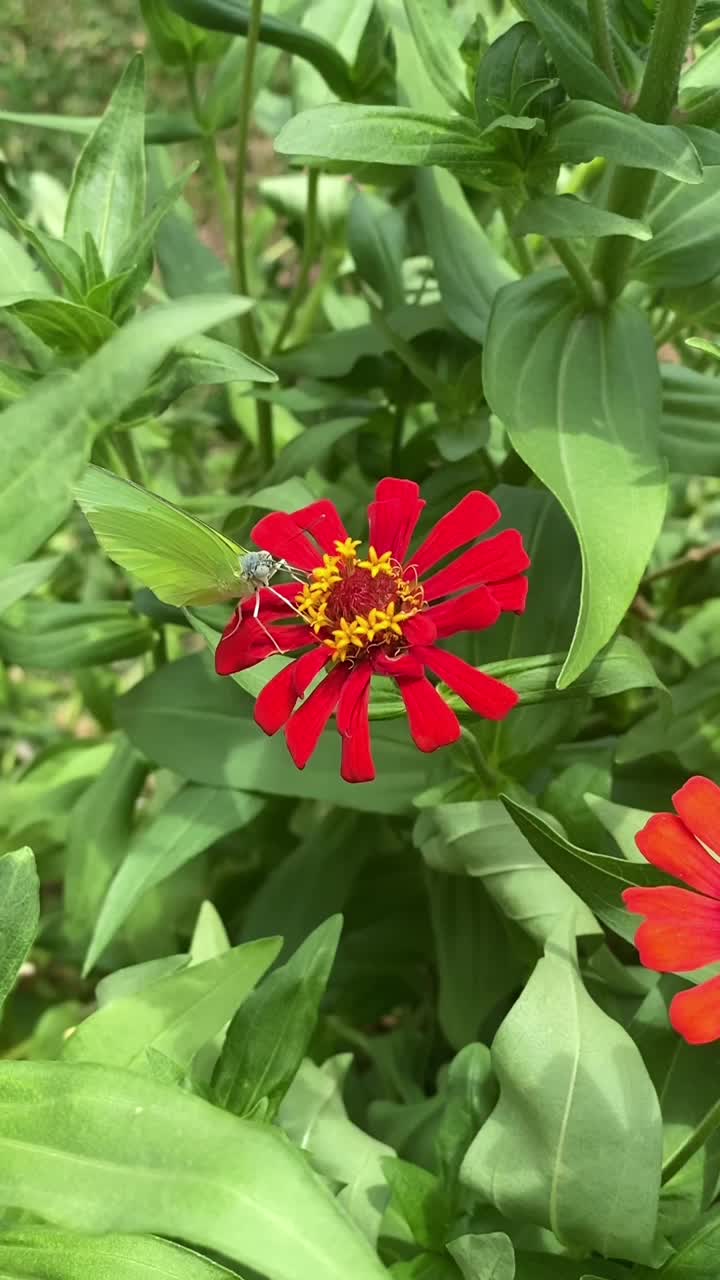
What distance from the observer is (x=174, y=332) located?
278 mm

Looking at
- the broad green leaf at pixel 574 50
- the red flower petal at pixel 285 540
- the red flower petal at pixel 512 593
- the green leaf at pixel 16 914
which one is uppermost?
the broad green leaf at pixel 574 50

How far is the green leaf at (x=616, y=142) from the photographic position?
421 mm

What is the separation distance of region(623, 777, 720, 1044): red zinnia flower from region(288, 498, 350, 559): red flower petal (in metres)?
0.15

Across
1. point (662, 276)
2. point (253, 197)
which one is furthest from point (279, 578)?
point (253, 197)

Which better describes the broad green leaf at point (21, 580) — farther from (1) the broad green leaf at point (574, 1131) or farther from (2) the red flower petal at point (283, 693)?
(1) the broad green leaf at point (574, 1131)

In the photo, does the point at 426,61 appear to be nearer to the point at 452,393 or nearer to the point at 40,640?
the point at 452,393

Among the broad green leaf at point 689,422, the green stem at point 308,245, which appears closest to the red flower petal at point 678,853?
the broad green leaf at point 689,422

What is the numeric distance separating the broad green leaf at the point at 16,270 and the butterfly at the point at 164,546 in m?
0.20

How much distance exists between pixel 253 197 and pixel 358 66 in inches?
31.2

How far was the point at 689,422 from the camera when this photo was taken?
0.56 m

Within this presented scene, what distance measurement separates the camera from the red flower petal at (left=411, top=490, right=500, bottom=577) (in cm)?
41

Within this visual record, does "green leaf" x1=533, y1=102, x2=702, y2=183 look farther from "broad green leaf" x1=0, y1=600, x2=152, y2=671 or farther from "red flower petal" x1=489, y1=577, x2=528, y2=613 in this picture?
"broad green leaf" x1=0, y1=600, x2=152, y2=671

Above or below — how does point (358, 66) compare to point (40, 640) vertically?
above

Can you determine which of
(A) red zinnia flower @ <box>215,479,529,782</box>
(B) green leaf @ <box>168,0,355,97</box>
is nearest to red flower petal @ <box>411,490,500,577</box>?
(A) red zinnia flower @ <box>215,479,529,782</box>
